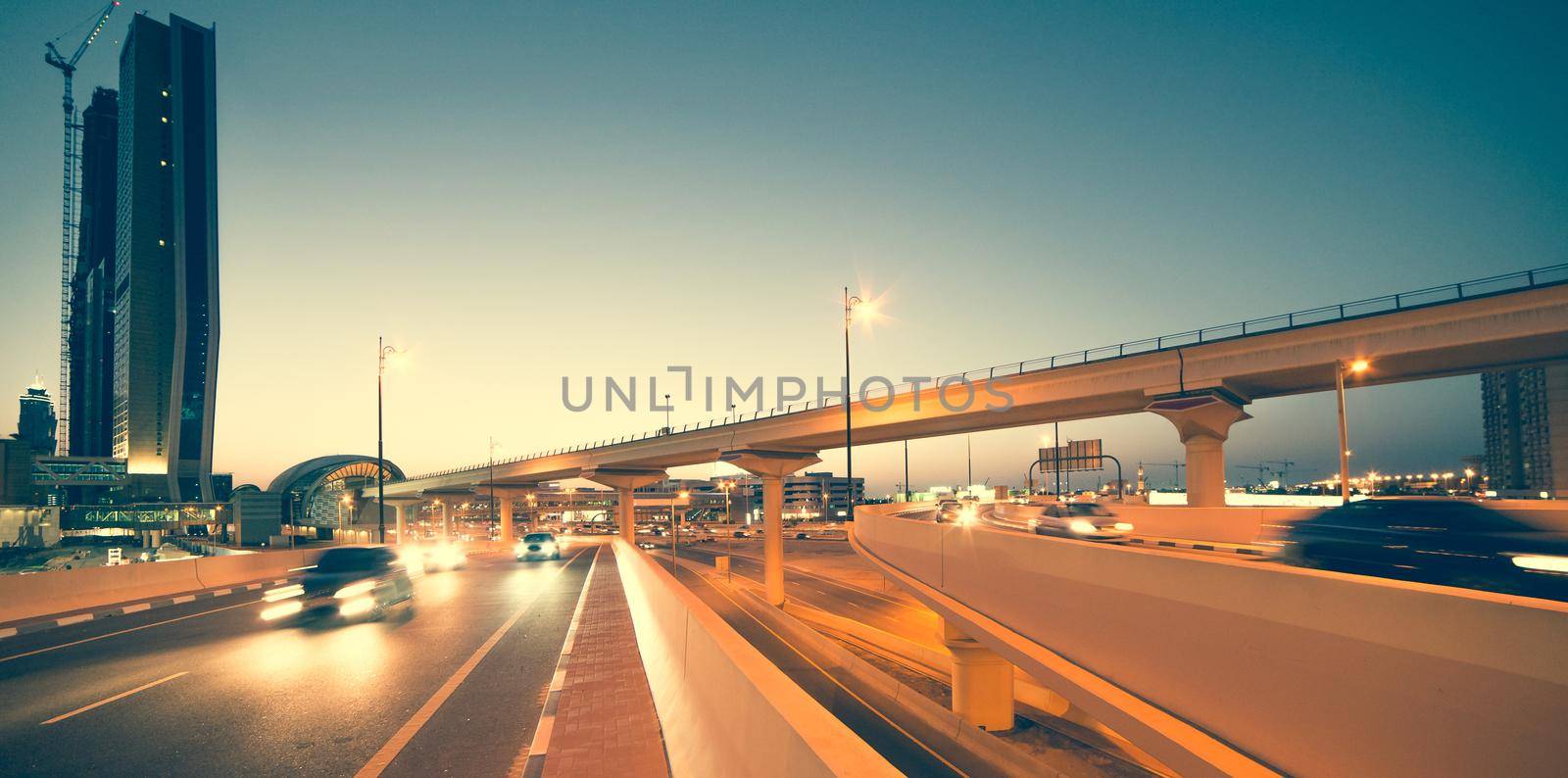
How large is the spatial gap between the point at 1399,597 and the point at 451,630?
14.5 meters

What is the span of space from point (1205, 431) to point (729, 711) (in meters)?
30.4

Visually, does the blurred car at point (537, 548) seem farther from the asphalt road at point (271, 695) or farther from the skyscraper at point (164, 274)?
the skyscraper at point (164, 274)

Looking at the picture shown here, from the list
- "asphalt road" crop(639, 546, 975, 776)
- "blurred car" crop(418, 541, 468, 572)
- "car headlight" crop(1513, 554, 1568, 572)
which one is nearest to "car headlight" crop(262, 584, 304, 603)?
"asphalt road" crop(639, 546, 975, 776)

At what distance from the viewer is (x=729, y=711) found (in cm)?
447

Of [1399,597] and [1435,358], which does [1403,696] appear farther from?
[1435,358]

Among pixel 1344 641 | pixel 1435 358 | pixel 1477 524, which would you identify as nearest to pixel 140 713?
pixel 1344 641

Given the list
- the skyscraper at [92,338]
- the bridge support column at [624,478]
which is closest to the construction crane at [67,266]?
the skyscraper at [92,338]

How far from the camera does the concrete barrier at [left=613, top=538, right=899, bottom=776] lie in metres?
2.88

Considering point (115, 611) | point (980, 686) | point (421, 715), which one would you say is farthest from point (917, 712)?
point (115, 611)

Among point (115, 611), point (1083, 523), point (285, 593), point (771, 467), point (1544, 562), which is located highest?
point (1544, 562)

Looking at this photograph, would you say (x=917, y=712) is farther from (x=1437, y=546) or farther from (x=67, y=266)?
(x=67, y=266)

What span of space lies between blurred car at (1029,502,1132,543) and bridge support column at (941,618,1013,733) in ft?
14.3

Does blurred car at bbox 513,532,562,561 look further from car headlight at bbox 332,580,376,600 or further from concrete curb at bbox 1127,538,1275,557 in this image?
concrete curb at bbox 1127,538,1275,557

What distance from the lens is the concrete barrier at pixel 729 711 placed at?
113 inches
